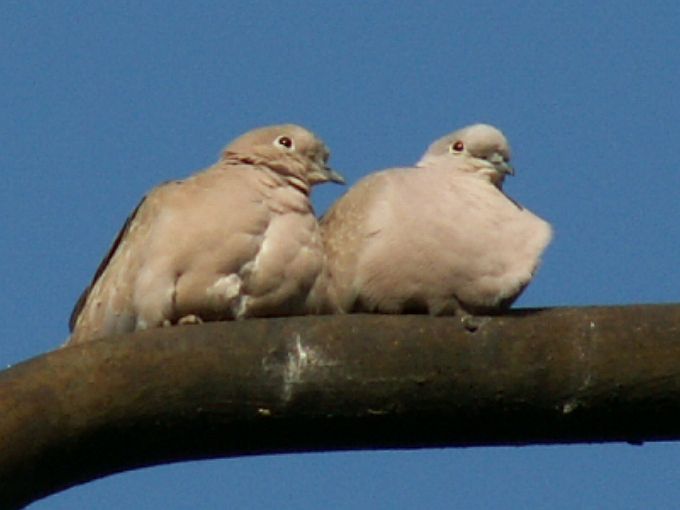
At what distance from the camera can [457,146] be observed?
5754 mm

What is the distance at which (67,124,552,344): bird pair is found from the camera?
15.8 ft

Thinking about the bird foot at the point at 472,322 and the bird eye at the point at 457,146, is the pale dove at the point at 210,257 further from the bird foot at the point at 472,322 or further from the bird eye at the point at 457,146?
the bird foot at the point at 472,322

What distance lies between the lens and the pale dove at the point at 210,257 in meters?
4.80

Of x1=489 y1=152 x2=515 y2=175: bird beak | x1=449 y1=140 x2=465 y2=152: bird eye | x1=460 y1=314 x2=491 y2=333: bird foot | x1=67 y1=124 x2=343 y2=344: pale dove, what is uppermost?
x1=449 y1=140 x2=465 y2=152: bird eye

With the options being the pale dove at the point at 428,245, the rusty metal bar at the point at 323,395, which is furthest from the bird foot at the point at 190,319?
the rusty metal bar at the point at 323,395

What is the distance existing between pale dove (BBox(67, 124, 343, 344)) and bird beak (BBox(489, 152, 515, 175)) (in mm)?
778

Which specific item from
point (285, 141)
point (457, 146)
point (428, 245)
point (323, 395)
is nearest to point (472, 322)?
point (323, 395)

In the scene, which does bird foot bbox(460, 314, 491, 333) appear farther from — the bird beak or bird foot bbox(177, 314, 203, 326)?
the bird beak

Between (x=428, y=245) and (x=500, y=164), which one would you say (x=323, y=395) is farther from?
(x=500, y=164)

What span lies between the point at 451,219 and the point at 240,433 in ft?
5.04

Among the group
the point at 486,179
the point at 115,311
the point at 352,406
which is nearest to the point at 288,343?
the point at 352,406

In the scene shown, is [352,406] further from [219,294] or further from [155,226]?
[155,226]

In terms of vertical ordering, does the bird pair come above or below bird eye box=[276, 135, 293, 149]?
below

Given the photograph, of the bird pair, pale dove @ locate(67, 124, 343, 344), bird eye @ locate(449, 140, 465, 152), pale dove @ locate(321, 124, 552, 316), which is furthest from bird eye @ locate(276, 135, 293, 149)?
bird eye @ locate(449, 140, 465, 152)
